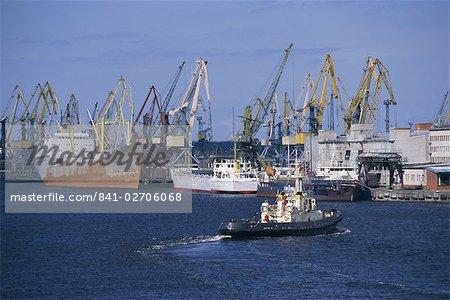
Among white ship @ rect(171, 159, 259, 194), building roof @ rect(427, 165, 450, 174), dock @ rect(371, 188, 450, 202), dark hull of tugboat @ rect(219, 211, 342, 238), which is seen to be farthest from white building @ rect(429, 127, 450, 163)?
dark hull of tugboat @ rect(219, 211, 342, 238)

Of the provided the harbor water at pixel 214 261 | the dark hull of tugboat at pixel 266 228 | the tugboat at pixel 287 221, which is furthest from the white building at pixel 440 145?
the dark hull of tugboat at pixel 266 228

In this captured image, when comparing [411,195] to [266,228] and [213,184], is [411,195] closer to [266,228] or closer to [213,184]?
[213,184]

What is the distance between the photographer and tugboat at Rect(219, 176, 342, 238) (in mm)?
49375

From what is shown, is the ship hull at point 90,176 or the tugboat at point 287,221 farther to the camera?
the ship hull at point 90,176

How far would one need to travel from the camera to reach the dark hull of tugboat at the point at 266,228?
4928 centimetres

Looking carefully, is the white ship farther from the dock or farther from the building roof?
the building roof

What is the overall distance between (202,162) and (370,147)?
74699mm

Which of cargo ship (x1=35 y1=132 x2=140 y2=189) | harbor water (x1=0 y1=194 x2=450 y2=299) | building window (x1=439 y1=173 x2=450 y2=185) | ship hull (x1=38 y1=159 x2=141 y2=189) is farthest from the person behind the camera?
cargo ship (x1=35 y1=132 x2=140 y2=189)

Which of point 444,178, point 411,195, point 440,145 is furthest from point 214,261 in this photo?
point 440,145

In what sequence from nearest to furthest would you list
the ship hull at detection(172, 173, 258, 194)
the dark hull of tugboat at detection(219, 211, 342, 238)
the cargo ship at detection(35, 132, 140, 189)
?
the dark hull of tugboat at detection(219, 211, 342, 238) < the ship hull at detection(172, 173, 258, 194) < the cargo ship at detection(35, 132, 140, 189)

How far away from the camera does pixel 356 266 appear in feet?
130

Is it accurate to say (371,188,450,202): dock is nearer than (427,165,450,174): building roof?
Yes

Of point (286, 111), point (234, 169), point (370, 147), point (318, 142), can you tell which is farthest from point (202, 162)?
point (234, 169)

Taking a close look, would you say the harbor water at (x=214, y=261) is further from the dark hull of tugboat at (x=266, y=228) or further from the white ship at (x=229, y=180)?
the white ship at (x=229, y=180)
